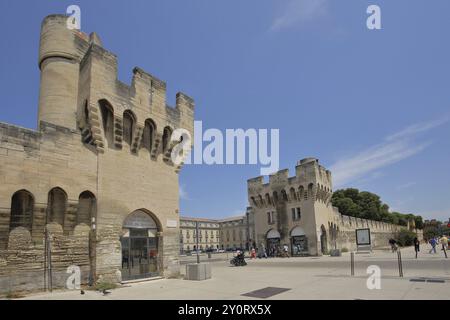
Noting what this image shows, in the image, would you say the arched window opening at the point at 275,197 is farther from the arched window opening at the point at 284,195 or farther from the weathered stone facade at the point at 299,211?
the arched window opening at the point at 284,195

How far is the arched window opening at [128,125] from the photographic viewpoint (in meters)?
17.5

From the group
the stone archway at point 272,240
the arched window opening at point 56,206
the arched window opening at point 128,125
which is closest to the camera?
the arched window opening at point 56,206

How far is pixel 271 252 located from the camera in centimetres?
4688

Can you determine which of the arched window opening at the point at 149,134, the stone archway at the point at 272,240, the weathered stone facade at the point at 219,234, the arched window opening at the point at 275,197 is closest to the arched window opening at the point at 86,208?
the arched window opening at the point at 149,134

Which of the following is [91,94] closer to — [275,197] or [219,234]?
[275,197]

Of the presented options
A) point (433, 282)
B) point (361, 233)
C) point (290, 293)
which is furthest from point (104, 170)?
point (361, 233)

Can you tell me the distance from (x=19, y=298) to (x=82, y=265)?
9.67ft

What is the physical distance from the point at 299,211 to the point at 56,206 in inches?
1455

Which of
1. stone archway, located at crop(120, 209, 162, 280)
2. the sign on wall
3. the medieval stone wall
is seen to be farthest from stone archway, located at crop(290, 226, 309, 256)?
the medieval stone wall

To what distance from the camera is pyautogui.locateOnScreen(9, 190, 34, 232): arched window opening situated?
1269cm

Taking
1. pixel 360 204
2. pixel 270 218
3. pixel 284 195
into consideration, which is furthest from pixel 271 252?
pixel 360 204

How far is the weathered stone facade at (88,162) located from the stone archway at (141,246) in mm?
171

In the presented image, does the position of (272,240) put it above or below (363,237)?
below

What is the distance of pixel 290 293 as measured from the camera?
40.5 ft
